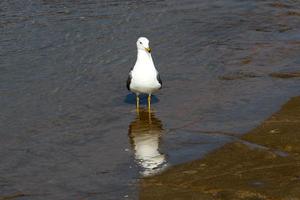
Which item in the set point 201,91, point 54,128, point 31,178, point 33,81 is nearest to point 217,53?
point 201,91

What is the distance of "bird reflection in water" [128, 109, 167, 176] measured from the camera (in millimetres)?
8188

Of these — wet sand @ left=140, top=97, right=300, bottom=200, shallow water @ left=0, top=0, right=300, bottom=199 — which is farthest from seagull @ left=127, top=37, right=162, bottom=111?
wet sand @ left=140, top=97, right=300, bottom=200

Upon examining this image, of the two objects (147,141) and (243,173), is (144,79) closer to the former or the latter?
(147,141)

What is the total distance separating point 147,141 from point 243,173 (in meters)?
1.91

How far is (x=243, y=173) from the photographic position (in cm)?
768

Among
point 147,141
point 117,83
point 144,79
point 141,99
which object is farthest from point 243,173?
point 117,83

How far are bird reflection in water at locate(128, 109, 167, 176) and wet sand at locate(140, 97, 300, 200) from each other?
270mm

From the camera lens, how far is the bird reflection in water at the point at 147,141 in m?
8.19

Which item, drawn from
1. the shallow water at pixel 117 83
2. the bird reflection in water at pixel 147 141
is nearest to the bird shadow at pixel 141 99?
the shallow water at pixel 117 83

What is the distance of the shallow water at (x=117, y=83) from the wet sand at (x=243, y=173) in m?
0.28

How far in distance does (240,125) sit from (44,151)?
2.62 m

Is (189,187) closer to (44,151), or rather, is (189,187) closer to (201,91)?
(44,151)

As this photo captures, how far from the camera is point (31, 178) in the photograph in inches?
316

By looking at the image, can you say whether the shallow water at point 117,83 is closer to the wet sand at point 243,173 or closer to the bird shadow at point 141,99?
the bird shadow at point 141,99
